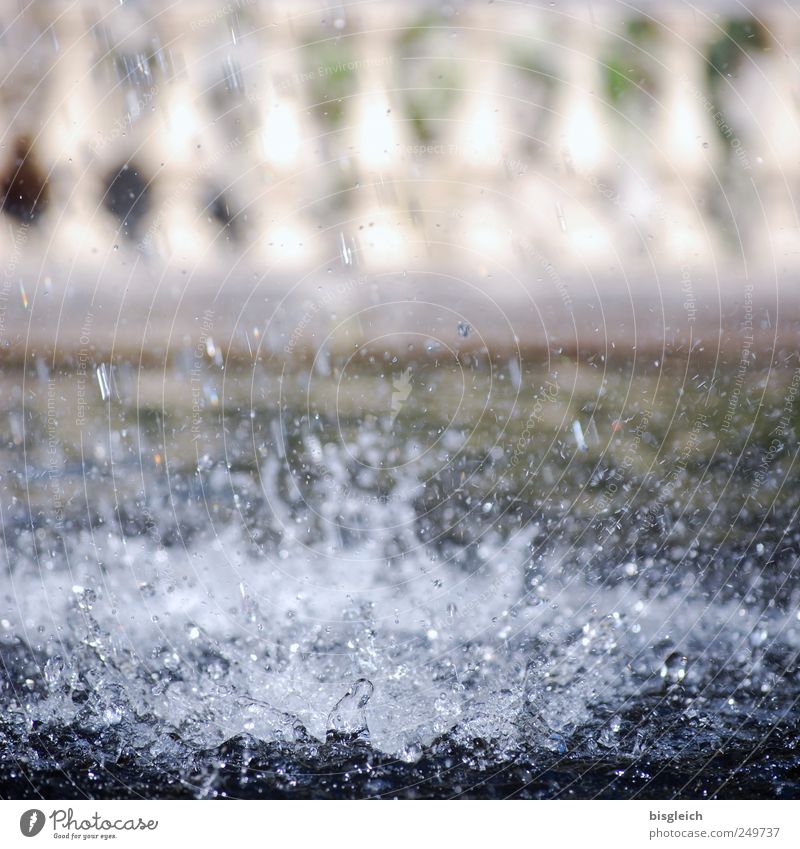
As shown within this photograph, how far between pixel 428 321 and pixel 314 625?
0.27m

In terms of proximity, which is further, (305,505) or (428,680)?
(305,505)

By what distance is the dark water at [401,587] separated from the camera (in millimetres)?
500

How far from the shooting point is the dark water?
500 millimetres

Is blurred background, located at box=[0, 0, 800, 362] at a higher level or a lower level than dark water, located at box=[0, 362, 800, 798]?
higher

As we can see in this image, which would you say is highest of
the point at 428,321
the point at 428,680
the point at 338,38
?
the point at 338,38

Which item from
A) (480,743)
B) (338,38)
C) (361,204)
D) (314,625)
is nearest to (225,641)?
(314,625)

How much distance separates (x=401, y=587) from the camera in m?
0.70

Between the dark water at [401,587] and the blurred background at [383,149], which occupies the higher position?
the blurred background at [383,149]

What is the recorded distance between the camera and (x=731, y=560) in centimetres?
75

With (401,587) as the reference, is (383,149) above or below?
above
